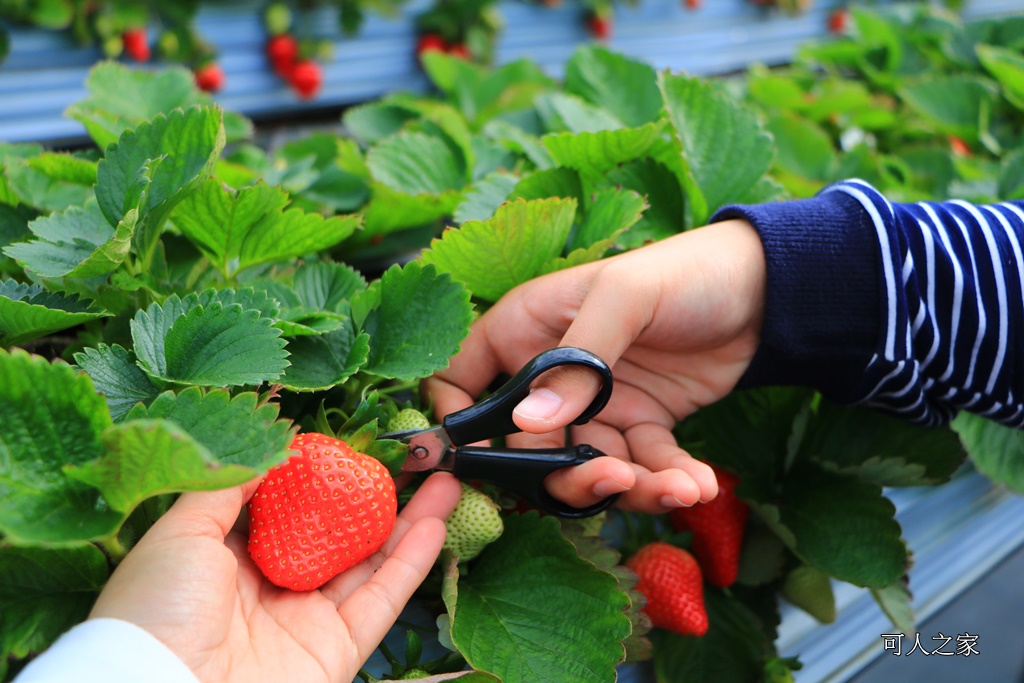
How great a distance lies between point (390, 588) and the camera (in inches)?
18.9

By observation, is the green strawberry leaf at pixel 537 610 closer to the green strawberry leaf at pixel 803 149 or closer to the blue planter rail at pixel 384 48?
the green strawberry leaf at pixel 803 149

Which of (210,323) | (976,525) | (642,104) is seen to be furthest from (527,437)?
(976,525)

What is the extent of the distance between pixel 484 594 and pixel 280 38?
1577 millimetres

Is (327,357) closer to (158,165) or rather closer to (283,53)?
(158,165)

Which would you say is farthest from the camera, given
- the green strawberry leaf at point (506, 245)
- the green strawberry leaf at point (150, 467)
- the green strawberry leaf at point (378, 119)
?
the green strawberry leaf at point (378, 119)

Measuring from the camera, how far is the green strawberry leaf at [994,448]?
29.1 inches

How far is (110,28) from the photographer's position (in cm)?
167

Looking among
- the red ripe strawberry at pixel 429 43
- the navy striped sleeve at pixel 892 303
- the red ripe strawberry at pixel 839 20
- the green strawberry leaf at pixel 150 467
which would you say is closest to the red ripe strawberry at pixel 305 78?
the red ripe strawberry at pixel 429 43

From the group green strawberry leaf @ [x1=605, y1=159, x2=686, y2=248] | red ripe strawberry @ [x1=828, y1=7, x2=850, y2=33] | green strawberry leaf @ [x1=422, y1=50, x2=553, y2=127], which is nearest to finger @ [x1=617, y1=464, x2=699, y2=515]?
green strawberry leaf @ [x1=605, y1=159, x2=686, y2=248]

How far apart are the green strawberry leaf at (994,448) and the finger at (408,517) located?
467 millimetres

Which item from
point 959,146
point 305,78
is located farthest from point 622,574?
point 305,78

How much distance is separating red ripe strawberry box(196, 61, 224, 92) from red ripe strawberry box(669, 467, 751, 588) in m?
1.42

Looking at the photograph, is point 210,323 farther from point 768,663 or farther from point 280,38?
point 280,38

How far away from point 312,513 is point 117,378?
0.13 m
